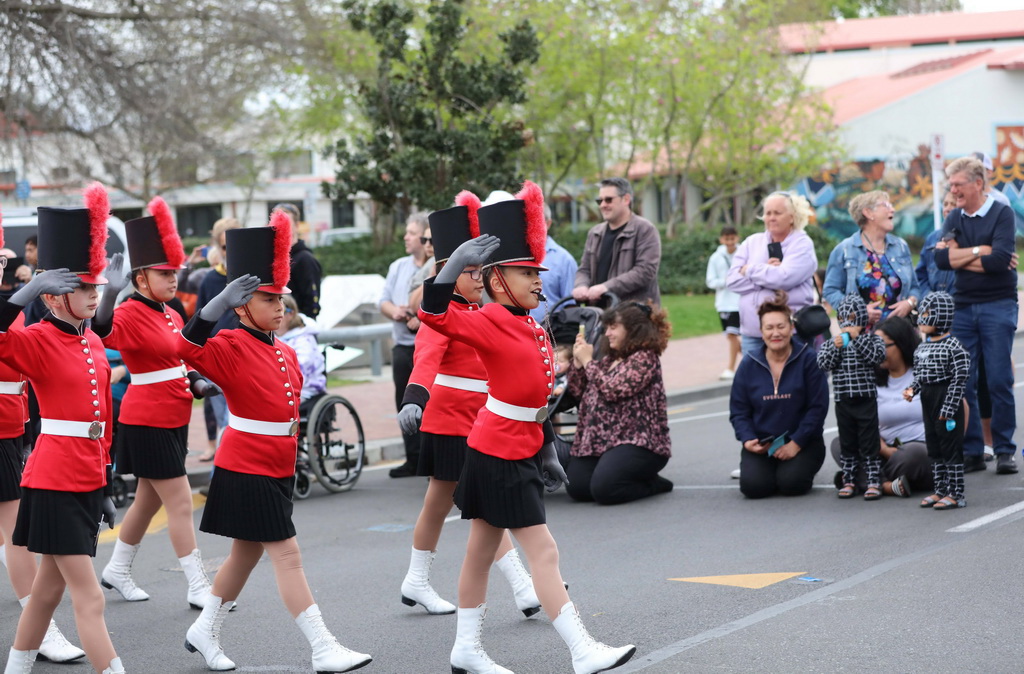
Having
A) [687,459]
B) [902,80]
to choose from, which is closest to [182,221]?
[902,80]

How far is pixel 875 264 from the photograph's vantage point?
9.09 m

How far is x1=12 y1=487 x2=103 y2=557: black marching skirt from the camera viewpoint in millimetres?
5141

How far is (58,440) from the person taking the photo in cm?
527

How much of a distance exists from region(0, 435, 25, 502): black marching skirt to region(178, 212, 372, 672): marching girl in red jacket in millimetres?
1268

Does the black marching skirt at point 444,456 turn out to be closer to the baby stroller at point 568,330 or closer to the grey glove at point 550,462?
the grey glove at point 550,462

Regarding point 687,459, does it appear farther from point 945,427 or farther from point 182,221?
point 182,221

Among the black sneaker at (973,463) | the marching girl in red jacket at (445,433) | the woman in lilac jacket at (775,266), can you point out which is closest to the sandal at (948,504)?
the black sneaker at (973,463)

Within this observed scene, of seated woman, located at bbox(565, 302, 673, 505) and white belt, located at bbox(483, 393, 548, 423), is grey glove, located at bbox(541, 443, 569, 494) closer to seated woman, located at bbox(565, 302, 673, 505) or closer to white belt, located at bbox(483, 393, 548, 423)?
white belt, located at bbox(483, 393, 548, 423)

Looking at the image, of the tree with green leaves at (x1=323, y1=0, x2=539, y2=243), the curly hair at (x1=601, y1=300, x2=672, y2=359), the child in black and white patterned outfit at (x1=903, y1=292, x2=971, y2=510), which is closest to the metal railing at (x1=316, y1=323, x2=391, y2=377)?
the tree with green leaves at (x1=323, y1=0, x2=539, y2=243)

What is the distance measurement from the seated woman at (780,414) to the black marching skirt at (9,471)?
4.70 m

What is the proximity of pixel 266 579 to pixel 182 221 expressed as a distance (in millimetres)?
64558

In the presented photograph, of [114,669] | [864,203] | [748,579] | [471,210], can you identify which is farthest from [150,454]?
[864,203]

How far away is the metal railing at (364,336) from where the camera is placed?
44.3ft

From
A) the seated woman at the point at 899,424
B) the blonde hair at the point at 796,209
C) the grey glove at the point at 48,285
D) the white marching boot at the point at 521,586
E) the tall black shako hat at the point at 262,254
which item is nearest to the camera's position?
the grey glove at the point at 48,285
